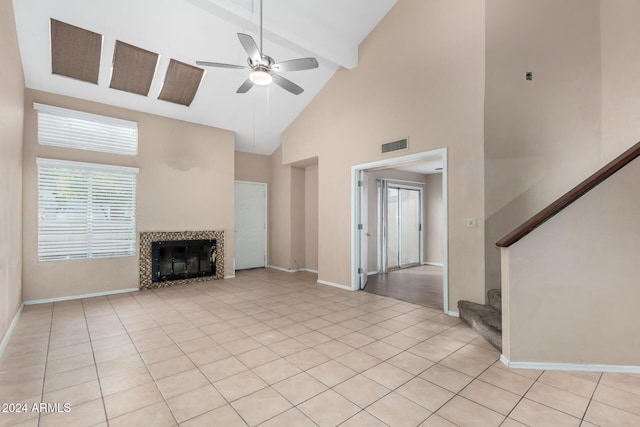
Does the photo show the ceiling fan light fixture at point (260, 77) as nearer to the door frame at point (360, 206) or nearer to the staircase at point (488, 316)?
the door frame at point (360, 206)

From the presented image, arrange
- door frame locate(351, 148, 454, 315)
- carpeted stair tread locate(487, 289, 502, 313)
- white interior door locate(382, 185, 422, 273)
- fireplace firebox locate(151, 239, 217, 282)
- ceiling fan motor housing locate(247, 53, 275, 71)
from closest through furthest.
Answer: ceiling fan motor housing locate(247, 53, 275, 71), carpeted stair tread locate(487, 289, 502, 313), door frame locate(351, 148, 454, 315), fireplace firebox locate(151, 239, 217, 282), white interior door locate(382, 185, 422, 273)

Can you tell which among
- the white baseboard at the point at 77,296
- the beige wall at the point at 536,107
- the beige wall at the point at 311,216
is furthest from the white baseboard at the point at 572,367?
the white baseboard at the point at 77,296

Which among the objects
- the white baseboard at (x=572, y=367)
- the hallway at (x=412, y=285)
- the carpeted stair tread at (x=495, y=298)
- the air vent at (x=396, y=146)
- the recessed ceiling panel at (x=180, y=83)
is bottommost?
the hallway at (x=412, y=285)

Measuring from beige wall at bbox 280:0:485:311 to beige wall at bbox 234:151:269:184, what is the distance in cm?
206

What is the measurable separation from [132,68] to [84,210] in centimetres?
242

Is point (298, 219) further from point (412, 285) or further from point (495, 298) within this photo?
point (495, 298)

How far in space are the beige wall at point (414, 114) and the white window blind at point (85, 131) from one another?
345cm

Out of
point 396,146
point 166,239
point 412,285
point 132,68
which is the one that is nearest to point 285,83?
point 396,146

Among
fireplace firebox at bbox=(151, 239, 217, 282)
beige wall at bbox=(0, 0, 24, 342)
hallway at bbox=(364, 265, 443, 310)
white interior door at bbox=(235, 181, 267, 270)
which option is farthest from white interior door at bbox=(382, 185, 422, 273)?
beige wall at bbox=(0, 0, 24, 342)

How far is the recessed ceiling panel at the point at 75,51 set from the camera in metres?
3.90

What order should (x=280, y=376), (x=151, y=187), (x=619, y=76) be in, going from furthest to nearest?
1. (x=151, y=187)
2. (x=619, y=76)
3. (x=280, y=376)

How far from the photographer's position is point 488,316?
3.28 m

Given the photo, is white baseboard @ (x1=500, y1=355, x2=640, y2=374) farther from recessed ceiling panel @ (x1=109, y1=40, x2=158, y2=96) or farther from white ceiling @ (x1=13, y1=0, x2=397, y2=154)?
recessed ceiling panel @ (x1=109, y1=40, x2=158, y2=96)

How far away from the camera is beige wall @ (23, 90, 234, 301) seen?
4.43 metres
